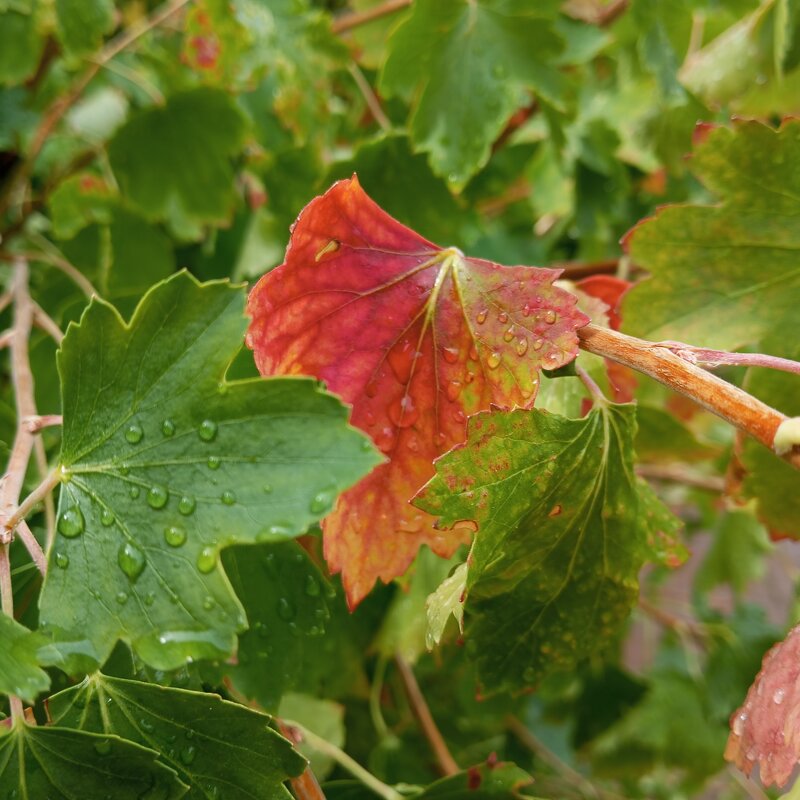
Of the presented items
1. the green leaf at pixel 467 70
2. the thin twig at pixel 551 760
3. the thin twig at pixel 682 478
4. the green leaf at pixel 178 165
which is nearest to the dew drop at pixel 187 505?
the green leaf at pixel 467 70

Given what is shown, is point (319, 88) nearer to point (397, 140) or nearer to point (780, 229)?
point (397, 140)

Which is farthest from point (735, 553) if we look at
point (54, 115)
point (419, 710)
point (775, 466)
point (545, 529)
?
point (54, 115)

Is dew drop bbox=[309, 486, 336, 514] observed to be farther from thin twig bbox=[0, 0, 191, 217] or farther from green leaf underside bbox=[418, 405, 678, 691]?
thin twig bbox=[0, 0, 191, 217]

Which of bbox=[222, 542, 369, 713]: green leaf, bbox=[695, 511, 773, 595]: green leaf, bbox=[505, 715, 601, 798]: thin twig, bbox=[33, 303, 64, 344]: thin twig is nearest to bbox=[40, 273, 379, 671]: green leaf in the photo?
bbox=[222, 542, 369, 713]: green leaf

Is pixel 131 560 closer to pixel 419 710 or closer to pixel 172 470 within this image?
pixel 172 470

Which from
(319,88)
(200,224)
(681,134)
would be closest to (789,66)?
(681,134)

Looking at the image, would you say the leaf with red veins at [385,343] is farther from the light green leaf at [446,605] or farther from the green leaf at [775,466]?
the green leaf at [775,466]
